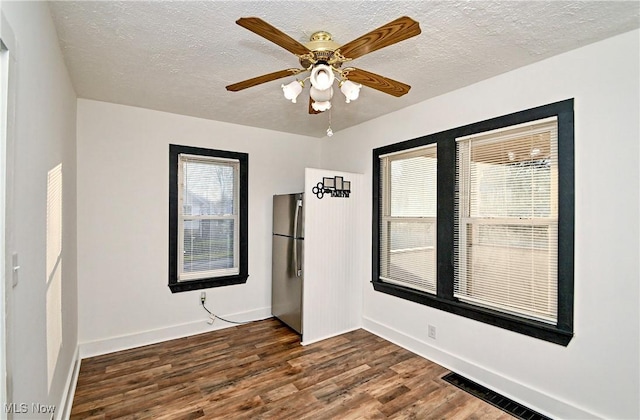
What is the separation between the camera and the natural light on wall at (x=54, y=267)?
1784 millimetres

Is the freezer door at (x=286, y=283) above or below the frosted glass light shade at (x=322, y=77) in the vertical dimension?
below

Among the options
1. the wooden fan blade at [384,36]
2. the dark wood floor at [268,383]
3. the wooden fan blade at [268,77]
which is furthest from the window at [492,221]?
the wooden fan blade at [268,77]

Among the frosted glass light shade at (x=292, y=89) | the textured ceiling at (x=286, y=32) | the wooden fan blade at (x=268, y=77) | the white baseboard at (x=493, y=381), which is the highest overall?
the textured ceiling at (x=286, y=32)

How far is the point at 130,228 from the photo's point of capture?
3.32m

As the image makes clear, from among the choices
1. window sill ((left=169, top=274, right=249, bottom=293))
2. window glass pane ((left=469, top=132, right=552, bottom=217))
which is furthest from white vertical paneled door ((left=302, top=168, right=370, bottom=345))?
window glass pane ((left=469, top=132, right=552, bottom=217))

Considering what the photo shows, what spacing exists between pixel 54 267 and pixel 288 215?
88.8 inches

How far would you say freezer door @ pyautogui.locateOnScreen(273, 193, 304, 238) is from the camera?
3.58 m

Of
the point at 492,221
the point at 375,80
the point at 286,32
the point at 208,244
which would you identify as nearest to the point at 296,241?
the point at 208,244

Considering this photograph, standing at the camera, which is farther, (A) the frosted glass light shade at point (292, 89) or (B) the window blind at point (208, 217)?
(B) the window blind at point (208, 217)

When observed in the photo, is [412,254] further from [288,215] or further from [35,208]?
[35,208]

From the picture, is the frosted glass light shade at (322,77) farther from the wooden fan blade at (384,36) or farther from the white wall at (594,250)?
the white wall at (594,250)

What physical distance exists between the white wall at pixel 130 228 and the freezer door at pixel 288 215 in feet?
2.80

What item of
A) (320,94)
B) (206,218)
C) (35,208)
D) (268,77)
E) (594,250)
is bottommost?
(594,250)

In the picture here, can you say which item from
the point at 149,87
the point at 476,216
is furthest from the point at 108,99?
the point at 476,216
